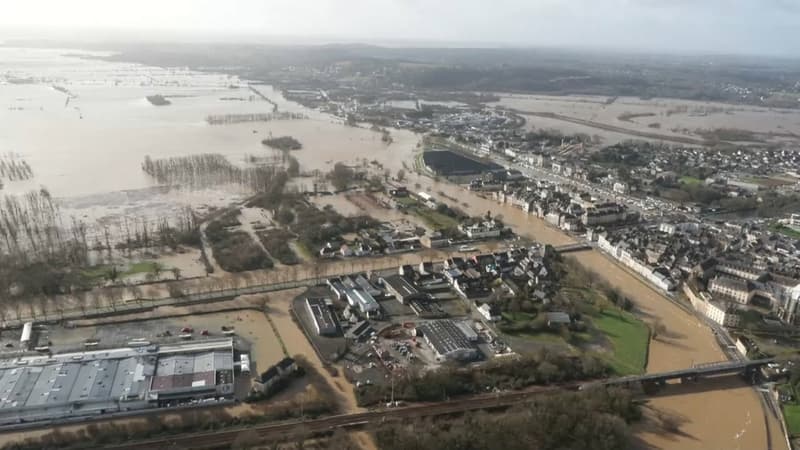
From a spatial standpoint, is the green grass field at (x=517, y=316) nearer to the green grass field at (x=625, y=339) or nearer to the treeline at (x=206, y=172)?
the green grass field at (x=625, y=339)

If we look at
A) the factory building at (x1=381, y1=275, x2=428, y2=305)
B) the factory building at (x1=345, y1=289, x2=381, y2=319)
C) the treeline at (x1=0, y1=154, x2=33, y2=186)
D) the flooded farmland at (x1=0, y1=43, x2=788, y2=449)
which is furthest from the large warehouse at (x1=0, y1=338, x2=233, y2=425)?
the treeline at (x1=0, y1=154, x2=33, y2=186)

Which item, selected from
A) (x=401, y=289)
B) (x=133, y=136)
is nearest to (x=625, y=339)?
(x=401, y=289)

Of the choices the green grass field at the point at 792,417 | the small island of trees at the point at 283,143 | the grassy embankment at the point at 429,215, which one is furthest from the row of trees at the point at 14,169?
the green grass field at the point at 792,417

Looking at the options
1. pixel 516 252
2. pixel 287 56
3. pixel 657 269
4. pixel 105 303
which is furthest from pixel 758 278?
pixel 287 56

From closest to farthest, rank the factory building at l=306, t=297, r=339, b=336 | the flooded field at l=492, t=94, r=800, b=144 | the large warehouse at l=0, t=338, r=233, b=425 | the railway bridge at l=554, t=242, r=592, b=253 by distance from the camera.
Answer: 1. the large warehouse at l=0, t=338, r=233, b=425
2. the factory building at l=306, t=297, r=339, b=336
3. the railway bridge at l=554, t=242, r=592, b=253
4. the flooded field at l=492, t=94, r=800, b=144

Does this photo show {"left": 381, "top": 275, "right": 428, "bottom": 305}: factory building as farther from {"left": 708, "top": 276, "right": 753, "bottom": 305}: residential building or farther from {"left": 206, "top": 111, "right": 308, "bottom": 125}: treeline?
{"left": 206, "top": 111, "right": 308, "bottom": 125}: treeline

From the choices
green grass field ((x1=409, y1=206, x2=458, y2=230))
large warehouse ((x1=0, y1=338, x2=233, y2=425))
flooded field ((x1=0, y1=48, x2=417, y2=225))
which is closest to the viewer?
large warehouse ((x1=0, y1=338, x2=233, y2=425))

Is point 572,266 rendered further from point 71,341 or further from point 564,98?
point 564,98
